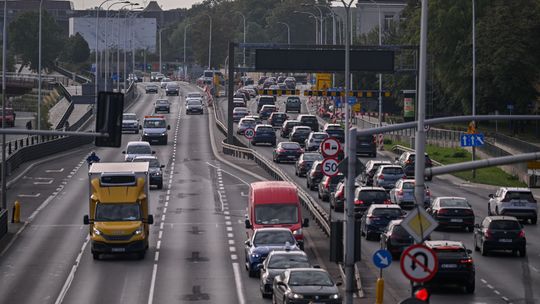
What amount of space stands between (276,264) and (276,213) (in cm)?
853

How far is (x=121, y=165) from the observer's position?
4606cm

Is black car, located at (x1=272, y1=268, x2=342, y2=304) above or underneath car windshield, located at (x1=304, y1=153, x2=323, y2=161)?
underneath

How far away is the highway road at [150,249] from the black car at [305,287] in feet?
8.57

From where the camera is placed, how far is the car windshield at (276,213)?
1769 inches

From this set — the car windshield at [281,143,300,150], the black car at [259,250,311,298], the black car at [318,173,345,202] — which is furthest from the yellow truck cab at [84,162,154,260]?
the car windshield at [281,143,300,150]

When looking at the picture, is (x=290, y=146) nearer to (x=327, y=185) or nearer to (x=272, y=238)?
(x=327, y=185)

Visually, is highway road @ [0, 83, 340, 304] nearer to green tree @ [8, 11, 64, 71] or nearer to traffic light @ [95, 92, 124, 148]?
traffic light @ [95, 92, 124, 148]

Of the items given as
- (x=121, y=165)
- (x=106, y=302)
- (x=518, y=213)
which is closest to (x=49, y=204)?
(x=121, y=165)

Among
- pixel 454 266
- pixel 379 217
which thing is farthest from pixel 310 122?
pixel 454 266

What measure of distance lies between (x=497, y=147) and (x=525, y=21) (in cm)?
1661

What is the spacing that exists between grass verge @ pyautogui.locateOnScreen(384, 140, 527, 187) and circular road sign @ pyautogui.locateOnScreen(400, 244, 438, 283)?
49652 mm

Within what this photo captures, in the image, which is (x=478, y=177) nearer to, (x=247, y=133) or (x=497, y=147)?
(x=497, y=147)

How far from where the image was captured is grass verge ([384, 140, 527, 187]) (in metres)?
75.2

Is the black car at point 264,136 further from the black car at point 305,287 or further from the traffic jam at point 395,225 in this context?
the black car at point 305,287
